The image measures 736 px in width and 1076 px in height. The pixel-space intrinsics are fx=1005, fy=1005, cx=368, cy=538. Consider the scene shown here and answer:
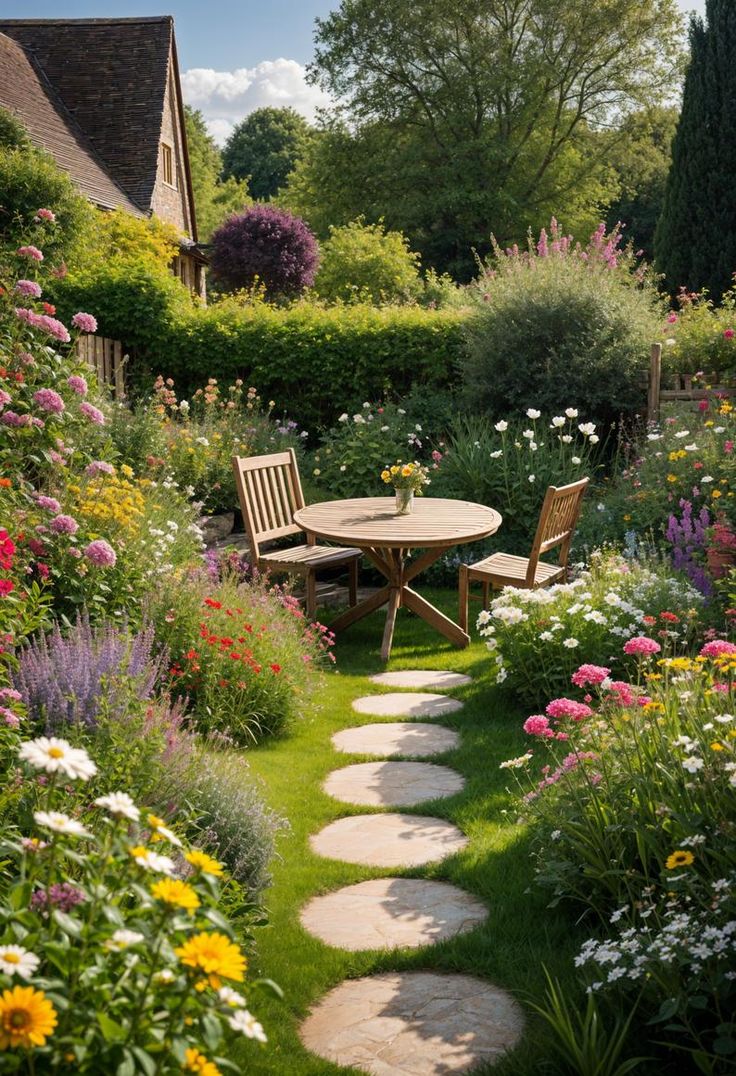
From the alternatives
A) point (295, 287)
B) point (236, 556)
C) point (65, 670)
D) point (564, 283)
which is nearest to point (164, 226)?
point (295, 287)

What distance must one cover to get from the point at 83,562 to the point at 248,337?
6622mm

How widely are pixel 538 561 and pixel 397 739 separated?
2.15 metres

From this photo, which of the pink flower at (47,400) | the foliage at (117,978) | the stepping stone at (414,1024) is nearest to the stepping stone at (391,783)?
the stepping stone at (414,1024)

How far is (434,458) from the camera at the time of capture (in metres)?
9.23

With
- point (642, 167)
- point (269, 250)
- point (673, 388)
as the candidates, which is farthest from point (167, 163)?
point (642, 167)

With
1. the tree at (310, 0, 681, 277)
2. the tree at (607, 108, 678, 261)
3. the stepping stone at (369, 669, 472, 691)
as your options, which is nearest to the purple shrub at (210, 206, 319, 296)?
the tree at (310, 0, 681, 277)

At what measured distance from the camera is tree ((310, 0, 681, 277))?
30969 millimetres

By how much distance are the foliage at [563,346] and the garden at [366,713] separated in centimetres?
3

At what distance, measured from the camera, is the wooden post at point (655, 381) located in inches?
361

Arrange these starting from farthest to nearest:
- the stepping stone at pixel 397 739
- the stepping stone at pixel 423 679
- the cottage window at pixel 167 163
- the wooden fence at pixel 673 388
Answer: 1. the cottage window at pixel 167 163
2. the wooden fence at pixel 673 388
3. the stepping stone at pixel 423 679
4. the stepping stone at pixel 397 739

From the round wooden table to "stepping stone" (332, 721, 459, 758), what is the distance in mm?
1251

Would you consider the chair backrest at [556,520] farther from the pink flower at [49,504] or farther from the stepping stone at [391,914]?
the stepping stone at [391,914]

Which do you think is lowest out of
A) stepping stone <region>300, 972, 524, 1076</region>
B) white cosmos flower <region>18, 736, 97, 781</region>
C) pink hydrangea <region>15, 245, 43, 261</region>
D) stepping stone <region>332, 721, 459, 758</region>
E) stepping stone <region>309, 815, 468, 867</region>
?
stepping stone <region>332, 721, 459, 758</region>

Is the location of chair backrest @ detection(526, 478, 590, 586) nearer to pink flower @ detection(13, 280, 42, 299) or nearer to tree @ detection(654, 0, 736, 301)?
pink flower @ detection(13, 280, 42, 299)
